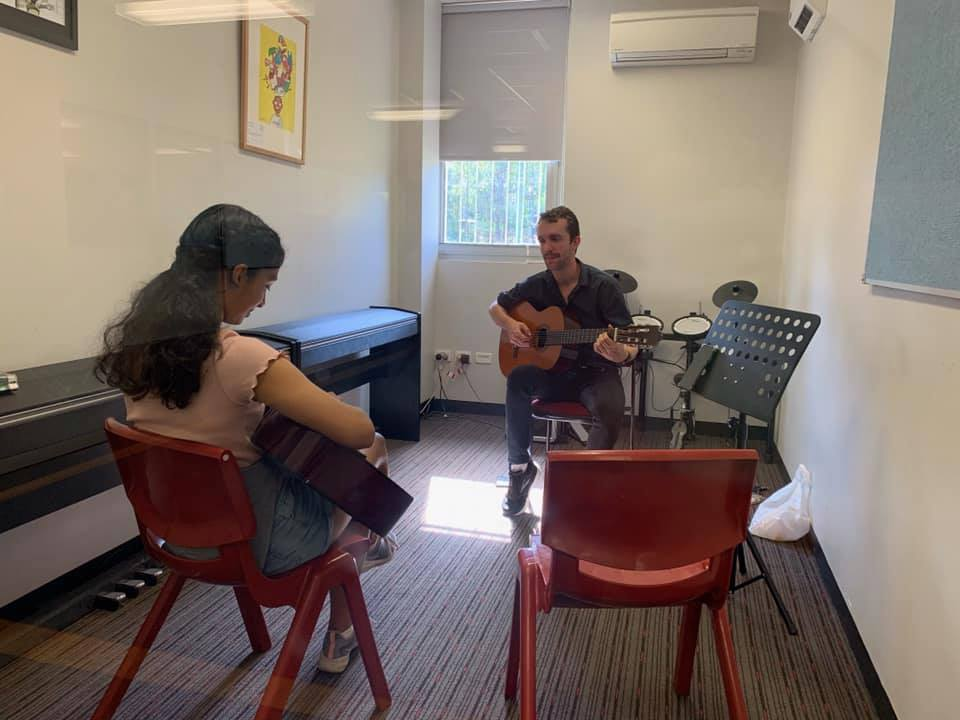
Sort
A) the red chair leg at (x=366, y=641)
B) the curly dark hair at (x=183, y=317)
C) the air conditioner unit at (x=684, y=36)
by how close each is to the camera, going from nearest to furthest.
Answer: the curly dark hair at (x=183, y=317) → the red chair leg at (x=366, y=641) → the air conditioner unit at (x=684, y=36)

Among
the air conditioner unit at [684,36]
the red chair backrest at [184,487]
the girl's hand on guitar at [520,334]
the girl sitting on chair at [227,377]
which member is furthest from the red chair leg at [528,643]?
the air conditioner unit at [684,36]

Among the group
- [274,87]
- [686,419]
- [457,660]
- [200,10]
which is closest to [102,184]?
[200,10]

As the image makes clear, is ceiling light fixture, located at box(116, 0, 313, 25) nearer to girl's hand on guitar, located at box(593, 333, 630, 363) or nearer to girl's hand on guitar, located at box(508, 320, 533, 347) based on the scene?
girl's hand on guitar, located at box(508, 320, 533, 347)

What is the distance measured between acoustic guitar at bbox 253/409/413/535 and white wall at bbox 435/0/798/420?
8.86ft

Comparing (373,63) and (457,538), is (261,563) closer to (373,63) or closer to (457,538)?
(457,538)

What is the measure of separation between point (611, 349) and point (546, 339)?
35cm

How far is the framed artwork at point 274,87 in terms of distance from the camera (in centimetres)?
246

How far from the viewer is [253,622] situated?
5.53ft

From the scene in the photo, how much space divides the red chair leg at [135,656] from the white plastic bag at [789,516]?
1999 mm

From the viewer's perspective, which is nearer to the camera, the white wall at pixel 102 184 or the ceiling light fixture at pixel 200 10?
the white wall at pixel 102 184

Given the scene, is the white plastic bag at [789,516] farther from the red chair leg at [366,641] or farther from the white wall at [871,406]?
the red chair leg at [366,641]

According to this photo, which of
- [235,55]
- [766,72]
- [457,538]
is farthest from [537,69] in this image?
[457,538]

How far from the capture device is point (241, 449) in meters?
1.28

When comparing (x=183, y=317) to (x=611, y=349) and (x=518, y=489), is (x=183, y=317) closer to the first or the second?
(x=611, y=349)
